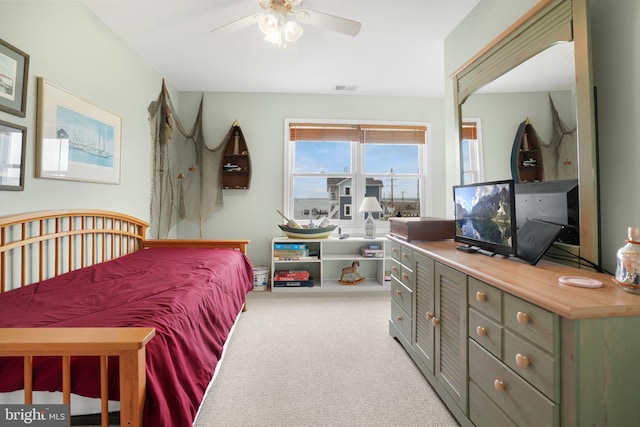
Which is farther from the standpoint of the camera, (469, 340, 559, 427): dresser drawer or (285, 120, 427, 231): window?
(285, 120, 427, 231): window

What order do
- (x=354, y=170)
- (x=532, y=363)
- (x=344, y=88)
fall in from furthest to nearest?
(x=354, y=170) → (x=344, y=88) → (x=532, y=363)

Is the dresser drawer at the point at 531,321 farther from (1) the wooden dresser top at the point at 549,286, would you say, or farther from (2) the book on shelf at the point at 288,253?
(2) the book on shelf at the point at 288,253

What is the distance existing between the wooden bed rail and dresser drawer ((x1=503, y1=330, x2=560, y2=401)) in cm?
123

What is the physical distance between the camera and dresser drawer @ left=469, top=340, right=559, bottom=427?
940 millimetres

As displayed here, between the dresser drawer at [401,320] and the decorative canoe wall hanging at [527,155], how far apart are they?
1132mm

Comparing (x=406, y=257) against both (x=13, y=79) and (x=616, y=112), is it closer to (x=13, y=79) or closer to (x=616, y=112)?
(x=616, y=112)

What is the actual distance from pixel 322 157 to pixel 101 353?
350cm

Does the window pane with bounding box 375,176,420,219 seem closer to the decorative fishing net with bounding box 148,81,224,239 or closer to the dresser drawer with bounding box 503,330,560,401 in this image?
the decorative fishing net with bounding box 148,81,224,239

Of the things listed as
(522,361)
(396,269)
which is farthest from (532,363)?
(396,269)

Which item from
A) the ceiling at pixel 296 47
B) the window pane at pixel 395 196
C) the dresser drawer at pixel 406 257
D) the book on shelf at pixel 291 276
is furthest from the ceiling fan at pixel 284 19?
the book on shelf at pixel 291 276

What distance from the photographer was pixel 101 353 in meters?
0.84

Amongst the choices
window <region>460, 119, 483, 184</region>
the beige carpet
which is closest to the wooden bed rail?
the beige carpet

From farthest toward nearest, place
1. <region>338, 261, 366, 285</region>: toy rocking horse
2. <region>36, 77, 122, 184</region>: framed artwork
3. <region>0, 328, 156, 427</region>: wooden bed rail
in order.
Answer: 1. <region>338, 261, 366, 285</region>: toy rocking horse
2. <region>36, 77, 122, 184</region>: framed artwork
3. <region>0, 328, 156, 427</region>: wooden bed rail

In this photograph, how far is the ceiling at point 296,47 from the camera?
2236 mm
